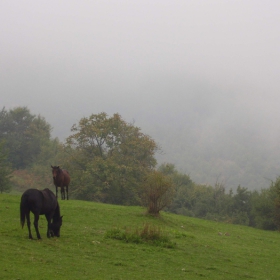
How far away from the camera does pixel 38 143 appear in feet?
233

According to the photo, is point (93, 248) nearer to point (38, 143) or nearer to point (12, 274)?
point (12, 274)

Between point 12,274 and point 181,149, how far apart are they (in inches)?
7258

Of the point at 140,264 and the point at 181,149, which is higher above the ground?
the point at 181,149

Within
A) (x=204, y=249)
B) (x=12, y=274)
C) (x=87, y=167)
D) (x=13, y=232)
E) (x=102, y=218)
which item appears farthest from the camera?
(x=87, y=167)

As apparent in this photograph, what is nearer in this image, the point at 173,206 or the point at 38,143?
the point at 173,206

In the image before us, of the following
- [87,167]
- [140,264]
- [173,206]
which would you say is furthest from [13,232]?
[173,206]

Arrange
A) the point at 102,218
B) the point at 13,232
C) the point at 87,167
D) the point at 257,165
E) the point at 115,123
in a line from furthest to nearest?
1. the point at 257,165
2. the point at 115,123
3. the point at 87,167
4. the point at 102,218
5. the point at 13,232

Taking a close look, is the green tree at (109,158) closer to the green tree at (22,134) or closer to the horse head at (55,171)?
the horse head at (55,171)

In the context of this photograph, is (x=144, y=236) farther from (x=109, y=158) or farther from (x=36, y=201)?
(x=109, y=158)

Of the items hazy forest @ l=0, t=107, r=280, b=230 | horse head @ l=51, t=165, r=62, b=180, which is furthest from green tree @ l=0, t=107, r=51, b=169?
horse head @ l=51, t=165, r=62, b=180

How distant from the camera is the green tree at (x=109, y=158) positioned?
35969 mm

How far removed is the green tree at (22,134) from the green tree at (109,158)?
2992cm

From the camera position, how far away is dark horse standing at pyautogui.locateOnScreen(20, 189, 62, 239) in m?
11.6

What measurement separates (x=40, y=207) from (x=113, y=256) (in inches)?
114
